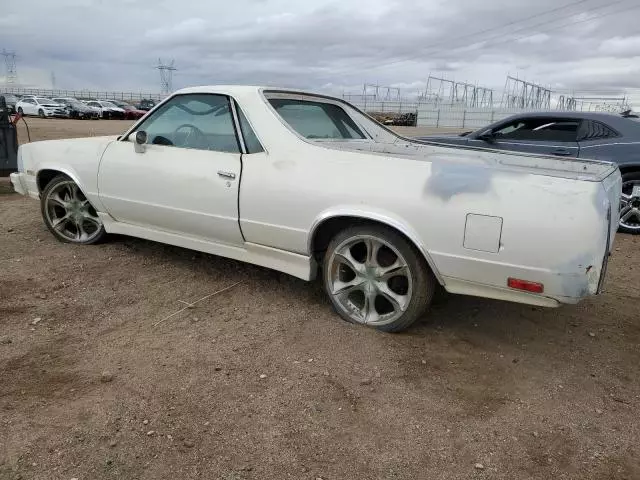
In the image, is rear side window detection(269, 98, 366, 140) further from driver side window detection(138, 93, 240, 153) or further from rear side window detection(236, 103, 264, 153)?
driver side window detection(138, 93, 240, 153)

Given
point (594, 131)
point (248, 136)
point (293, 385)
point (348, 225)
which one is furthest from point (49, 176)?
point (594, 131)

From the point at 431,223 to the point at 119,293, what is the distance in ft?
7.66

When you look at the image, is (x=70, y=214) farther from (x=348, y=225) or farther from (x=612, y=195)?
(x=612, y=195)

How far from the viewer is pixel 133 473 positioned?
2121 mm

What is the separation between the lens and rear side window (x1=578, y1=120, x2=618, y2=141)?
6613 mm

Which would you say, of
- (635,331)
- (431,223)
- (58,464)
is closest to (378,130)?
(431,223)

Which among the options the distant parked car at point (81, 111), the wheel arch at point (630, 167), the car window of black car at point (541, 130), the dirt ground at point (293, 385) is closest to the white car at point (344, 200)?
the dirt ground at point (293, 385)

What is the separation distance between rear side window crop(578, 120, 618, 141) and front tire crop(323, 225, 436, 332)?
14.8ft

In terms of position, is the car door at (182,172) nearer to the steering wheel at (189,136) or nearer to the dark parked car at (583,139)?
the steering wheel at (189,136)

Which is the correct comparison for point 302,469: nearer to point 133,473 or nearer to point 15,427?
point 133,473

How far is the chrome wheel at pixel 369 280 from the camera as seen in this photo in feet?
10.7

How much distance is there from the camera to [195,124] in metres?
4.06

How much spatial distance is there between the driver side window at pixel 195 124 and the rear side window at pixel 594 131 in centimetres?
481

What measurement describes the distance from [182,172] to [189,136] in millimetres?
319
